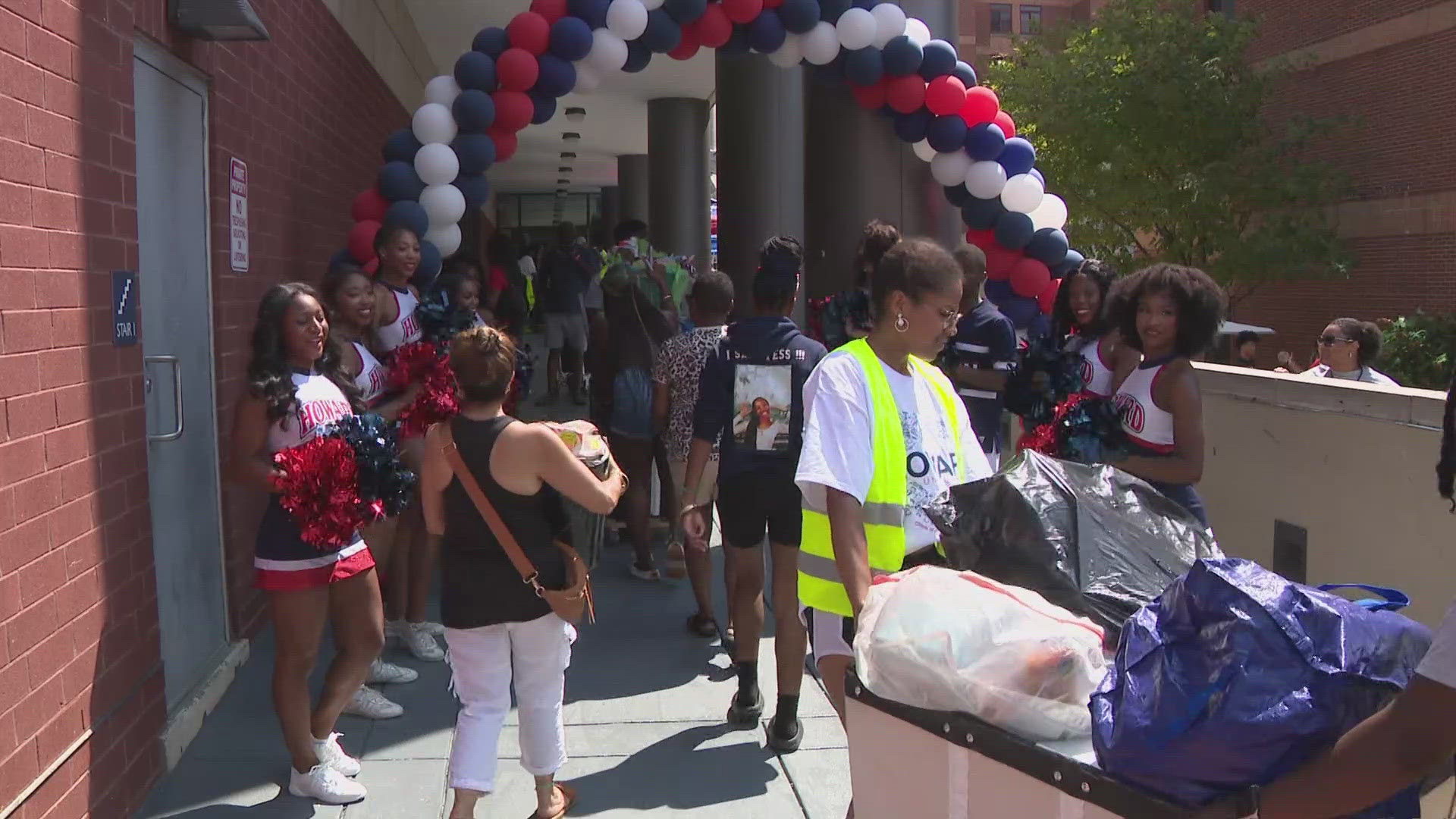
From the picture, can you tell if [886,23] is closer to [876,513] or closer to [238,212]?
[238,212]

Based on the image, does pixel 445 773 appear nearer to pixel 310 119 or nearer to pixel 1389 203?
pixel 310 119

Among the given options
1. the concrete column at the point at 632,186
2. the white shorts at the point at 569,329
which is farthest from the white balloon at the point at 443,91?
the concrete column at the point at 632,186

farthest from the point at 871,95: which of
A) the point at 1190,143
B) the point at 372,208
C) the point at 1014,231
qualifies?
the point at 1190,143

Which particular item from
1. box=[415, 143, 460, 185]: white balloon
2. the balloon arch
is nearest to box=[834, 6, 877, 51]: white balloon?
the balloon arch

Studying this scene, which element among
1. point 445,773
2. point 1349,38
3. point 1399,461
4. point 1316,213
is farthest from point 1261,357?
point 445,773

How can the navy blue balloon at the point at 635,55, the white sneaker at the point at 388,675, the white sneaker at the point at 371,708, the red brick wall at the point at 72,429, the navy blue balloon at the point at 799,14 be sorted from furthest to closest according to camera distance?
the navy blue balloon at the point at 799,14 < the navy blue balloon at the point at 635,55 < the white sneaker at the point at 388,675 < the white sneaker at the point at 371,708 < the red brick wall at the point at 72,429

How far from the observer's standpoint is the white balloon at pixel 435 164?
644cm

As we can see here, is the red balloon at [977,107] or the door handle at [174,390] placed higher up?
the red balloon at [977,107]

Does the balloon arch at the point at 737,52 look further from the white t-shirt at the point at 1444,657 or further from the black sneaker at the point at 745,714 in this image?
the white t-shirt at the point at 1444,657

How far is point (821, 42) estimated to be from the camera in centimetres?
750

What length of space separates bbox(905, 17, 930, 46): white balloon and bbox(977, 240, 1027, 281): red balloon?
4.36 feet

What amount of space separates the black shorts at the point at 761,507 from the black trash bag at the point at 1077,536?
73.7 inches

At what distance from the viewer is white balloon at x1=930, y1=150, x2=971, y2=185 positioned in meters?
7.83

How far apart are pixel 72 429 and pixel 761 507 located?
2331 millimetres
